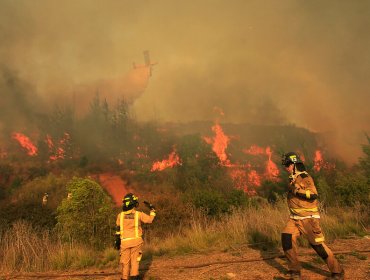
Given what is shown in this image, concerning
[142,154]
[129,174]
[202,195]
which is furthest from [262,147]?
[202,195]

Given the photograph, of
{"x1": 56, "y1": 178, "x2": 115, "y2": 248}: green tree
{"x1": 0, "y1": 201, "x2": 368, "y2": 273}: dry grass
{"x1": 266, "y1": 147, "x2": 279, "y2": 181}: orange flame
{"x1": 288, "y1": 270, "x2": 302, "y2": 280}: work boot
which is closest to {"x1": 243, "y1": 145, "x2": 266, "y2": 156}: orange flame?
{"x1": 266, "y1": 147, "x2": 279, "y2": 181}: orange flame

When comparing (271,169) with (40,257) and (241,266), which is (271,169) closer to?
(40,257)

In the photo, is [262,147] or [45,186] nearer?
[45,186]

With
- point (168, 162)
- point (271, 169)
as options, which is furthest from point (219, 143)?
point (168, 162)

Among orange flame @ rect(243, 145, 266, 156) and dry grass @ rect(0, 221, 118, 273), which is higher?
orange flame @ rect(243, 145, 266, 156)

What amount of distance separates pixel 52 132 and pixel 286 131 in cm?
12035

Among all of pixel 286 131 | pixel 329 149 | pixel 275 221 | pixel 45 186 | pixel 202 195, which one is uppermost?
pixel 286 131

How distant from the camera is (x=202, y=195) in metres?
29.2

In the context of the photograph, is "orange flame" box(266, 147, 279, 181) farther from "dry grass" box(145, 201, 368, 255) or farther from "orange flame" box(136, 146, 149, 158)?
"dry grass" box(145, 201, 368, 255)

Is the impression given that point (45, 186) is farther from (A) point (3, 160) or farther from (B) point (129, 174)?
(A) point (3, 160)

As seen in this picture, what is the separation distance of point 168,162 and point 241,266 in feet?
344

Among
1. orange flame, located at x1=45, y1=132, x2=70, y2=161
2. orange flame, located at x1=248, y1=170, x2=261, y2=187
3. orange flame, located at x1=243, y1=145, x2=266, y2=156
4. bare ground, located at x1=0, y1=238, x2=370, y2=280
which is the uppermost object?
orange flame, located at x1=45, y1=132, x2=70, y2=161

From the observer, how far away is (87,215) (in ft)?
58.5

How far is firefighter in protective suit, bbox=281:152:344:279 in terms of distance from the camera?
6.45 metres
